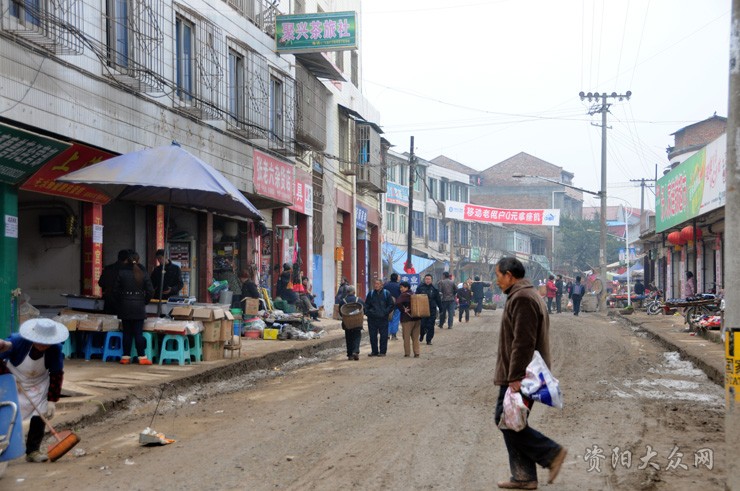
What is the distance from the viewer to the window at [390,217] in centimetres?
Result: 5306

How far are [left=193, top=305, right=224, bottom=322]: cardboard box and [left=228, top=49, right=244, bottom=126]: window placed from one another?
8.67m

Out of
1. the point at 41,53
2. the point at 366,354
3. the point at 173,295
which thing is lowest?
the point at 366,354

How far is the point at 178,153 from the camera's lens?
1395cm

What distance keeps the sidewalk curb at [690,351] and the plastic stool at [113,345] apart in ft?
30.8

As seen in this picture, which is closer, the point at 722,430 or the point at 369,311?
the point at 722,430

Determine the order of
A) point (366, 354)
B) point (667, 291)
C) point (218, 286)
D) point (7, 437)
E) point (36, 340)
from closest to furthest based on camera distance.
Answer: point (7, 437)
point (36, 340)
point (366, 354)
point (218, 286)
point (667, 291)

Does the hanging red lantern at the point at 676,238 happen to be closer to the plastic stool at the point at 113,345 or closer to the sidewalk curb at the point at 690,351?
the sidewalk curb at the point at 690,351

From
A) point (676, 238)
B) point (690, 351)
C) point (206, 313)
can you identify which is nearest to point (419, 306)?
point (206, 313)

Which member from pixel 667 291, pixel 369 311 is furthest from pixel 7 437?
pixel 667 291

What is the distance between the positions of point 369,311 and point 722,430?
9520 mm

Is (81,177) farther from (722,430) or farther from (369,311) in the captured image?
(722,430)

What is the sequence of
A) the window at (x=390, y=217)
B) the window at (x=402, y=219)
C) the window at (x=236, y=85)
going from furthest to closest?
the window at (x=402, y=219) < the window at (x=390, y=217) < the window at (x=236, y=85)

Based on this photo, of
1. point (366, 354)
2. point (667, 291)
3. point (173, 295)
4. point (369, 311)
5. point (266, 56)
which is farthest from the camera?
point (667, 291)

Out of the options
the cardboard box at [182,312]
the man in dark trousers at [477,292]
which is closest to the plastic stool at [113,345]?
the cardboard box at [182,312]
